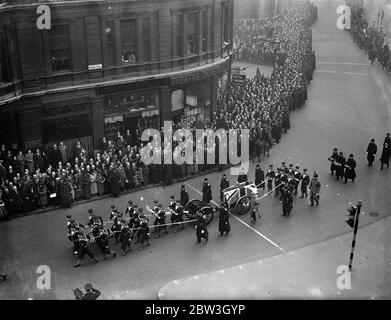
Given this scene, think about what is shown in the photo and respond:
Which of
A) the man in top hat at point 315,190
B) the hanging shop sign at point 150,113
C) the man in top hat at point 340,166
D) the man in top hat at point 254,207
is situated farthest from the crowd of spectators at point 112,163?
the man in top hat at point 315,190

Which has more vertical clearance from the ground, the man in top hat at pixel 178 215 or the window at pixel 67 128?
the window at pixel 67 128

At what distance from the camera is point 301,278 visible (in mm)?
18094

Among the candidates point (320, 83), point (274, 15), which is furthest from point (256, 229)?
point (274, 15)

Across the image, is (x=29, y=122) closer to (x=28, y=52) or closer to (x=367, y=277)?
(x=28, y=52)

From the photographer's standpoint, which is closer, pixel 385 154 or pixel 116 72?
pixel 385 154

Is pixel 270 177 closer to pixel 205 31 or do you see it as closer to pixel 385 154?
pixel 385 154

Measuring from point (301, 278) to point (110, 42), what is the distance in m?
16.4

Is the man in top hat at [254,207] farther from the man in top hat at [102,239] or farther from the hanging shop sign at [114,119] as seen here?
the hanging shop sign at [114,119]

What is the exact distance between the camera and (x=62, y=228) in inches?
847

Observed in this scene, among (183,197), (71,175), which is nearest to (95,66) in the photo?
(71,175)

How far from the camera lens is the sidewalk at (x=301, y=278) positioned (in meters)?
17.2

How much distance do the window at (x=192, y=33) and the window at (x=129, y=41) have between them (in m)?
3.66
